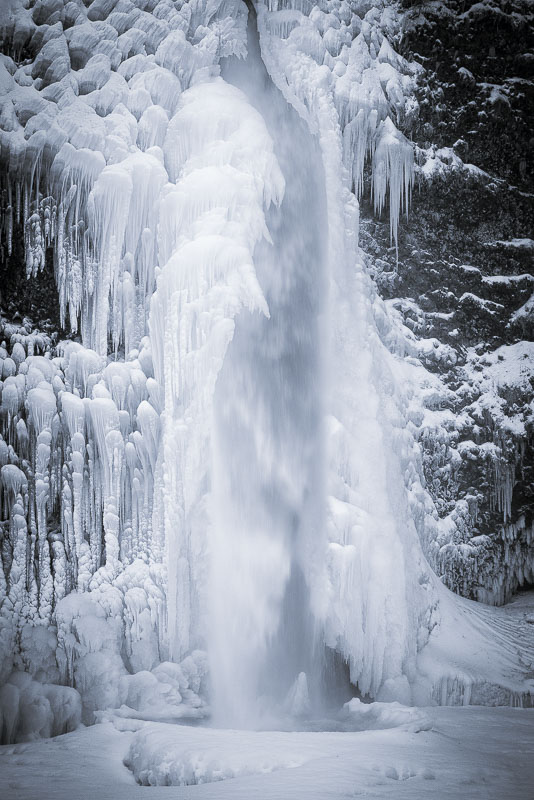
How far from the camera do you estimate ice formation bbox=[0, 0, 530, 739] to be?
5.42 meters

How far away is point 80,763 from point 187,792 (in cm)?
79

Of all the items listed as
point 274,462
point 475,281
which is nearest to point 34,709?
point 274,462

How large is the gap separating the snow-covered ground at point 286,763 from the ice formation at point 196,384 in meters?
0.75

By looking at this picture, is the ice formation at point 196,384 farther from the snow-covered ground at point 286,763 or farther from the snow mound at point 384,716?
the snow-covered ground at point 286,763

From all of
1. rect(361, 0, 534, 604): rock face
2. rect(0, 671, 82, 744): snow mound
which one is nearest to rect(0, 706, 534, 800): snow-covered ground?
rect(0, 671, 82, 744): snow mound

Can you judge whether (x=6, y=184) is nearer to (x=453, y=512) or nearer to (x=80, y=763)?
(x=80, y=763)

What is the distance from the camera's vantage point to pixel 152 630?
550 centimetres

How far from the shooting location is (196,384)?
5.80 metres

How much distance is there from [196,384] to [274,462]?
50.9 inches

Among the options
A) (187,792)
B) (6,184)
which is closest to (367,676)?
(187,792)

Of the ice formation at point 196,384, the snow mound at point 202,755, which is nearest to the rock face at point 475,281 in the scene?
the ice formation at point 196,384

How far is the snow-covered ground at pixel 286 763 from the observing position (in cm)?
372

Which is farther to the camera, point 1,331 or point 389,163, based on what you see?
point 389,163

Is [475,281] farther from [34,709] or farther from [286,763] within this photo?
[34,709]
